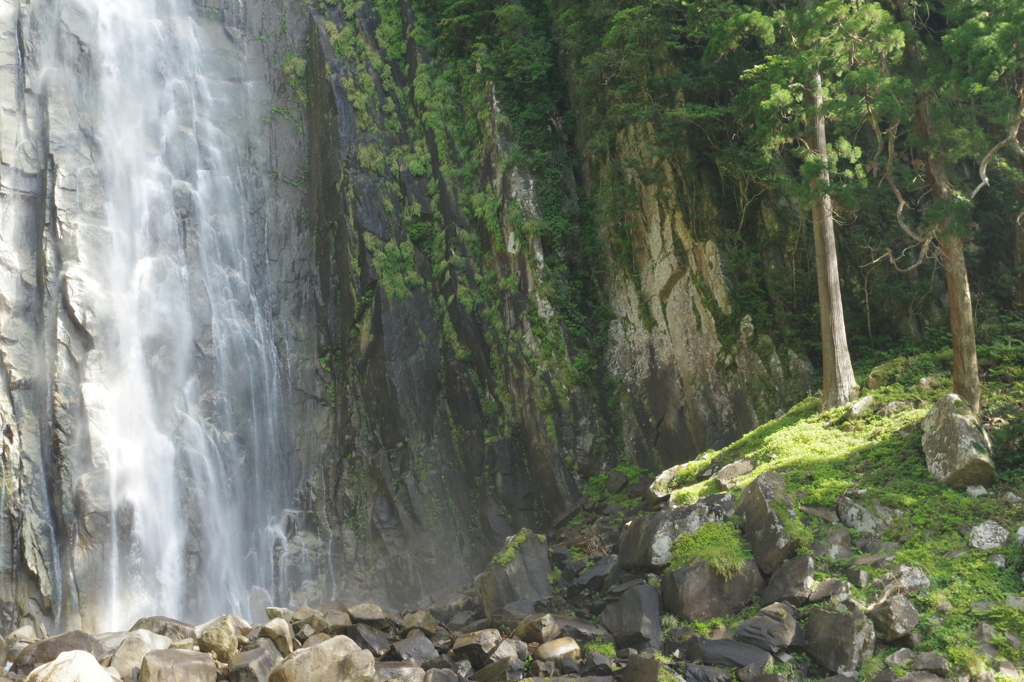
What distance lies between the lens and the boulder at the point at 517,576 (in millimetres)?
10734

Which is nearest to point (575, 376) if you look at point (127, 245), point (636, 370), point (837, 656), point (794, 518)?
point (636, 370)

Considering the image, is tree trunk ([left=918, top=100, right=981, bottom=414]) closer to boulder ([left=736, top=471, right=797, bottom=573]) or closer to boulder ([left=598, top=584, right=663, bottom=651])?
boulder ([left=736, top=471, right=797, bottom=573])

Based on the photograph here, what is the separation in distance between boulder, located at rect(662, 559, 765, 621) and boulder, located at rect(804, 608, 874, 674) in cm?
114

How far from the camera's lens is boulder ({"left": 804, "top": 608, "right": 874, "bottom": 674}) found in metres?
6.95

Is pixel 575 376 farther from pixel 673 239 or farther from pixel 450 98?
pixel 450 98

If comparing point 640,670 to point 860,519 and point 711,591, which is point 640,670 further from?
point 860,519

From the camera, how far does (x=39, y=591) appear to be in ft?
47.4

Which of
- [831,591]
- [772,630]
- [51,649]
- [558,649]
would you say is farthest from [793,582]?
[51,649]

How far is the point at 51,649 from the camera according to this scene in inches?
416

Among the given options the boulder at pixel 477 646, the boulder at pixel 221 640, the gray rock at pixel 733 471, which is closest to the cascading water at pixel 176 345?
the boulder at pixel 221 640

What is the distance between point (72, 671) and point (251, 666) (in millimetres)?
2025

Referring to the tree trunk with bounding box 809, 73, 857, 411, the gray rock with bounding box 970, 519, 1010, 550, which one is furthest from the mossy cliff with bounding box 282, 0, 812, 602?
the gray rock with bounding box 970, 519, 1010, 550

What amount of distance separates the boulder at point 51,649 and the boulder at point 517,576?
543 centimetres

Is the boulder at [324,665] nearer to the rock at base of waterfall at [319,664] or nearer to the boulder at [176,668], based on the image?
the rock at base of waterfall at [319,664]
